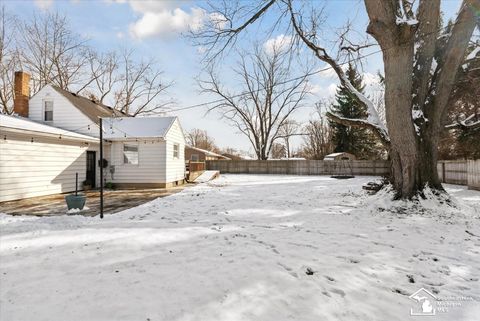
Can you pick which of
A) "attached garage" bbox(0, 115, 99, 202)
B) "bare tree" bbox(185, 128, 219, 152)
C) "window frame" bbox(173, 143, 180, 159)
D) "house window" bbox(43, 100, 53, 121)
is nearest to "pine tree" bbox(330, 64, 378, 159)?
→ "window frame" bbox(173, 143, 180, 159)

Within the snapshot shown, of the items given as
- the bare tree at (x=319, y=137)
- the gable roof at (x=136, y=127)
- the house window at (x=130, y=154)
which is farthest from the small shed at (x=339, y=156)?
the house window at (x=130, y=154)

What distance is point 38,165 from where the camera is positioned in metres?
9.32

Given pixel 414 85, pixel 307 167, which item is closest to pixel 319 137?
pixel 307 167

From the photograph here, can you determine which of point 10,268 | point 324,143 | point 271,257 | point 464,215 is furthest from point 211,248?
point 324,143

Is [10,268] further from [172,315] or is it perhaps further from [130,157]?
[130,157]

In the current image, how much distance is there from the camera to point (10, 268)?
10.5ft

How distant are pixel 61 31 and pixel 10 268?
25091mm

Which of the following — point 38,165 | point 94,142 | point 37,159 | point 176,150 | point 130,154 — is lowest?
point 38,165

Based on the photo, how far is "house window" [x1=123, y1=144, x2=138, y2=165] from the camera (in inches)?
504

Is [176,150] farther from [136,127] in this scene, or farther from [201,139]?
[201,139]

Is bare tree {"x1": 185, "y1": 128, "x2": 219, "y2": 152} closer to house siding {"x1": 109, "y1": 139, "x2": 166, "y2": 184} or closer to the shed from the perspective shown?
the shed

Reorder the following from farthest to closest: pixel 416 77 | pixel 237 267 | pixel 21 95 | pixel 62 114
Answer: pixel 62 114 → pixel 21 95 → pixel 416 77 → pixel 237 267

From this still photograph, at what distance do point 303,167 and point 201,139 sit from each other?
132 ft

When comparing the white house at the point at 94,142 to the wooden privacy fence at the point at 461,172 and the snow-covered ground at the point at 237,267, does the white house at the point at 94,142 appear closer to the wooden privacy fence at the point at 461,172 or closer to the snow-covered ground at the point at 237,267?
the snow-covered ground at the point at 237,267
